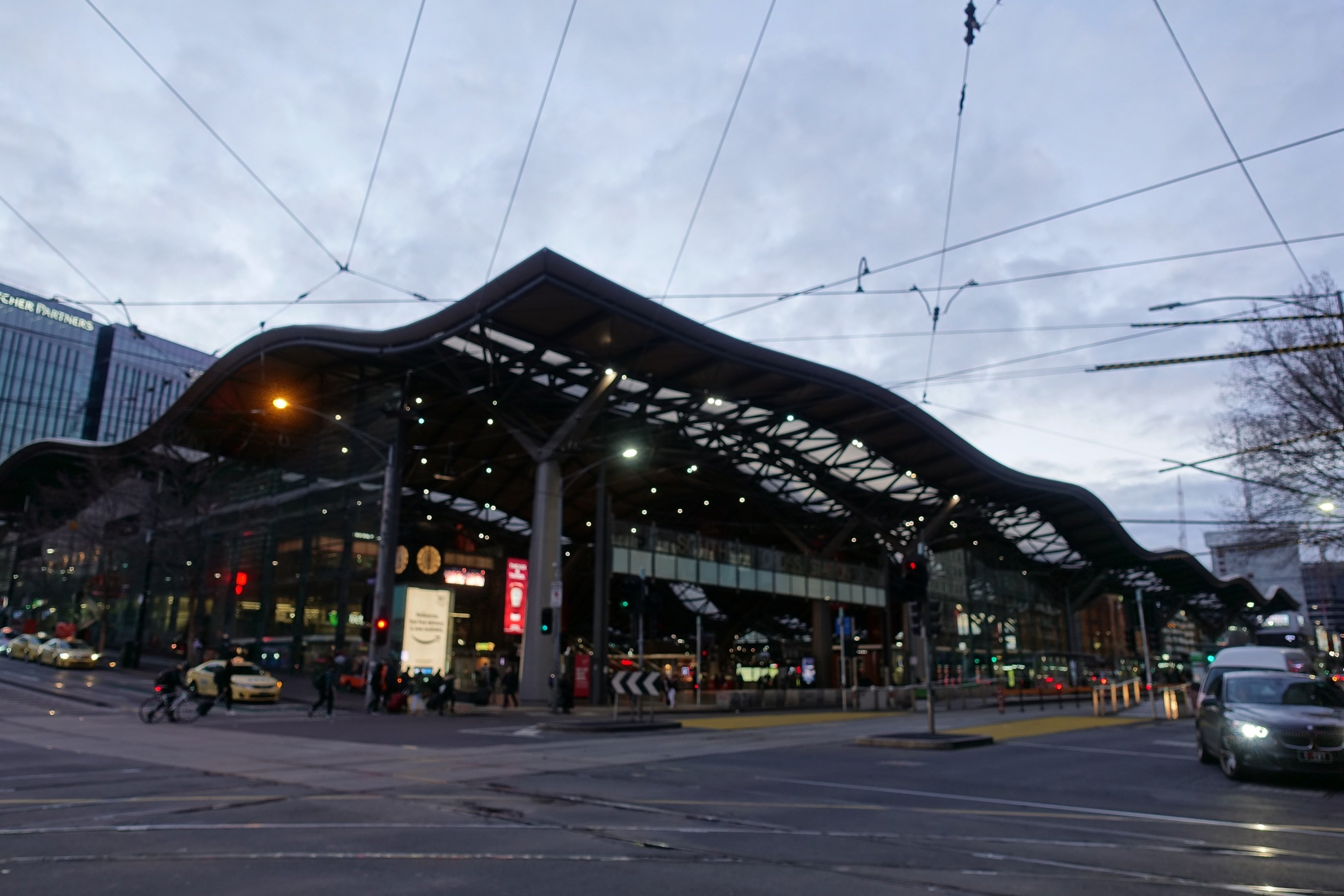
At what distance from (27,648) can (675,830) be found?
52.0m

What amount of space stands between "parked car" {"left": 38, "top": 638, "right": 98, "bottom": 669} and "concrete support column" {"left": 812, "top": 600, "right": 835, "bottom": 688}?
39060 mm

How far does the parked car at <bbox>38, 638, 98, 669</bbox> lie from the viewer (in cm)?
4144

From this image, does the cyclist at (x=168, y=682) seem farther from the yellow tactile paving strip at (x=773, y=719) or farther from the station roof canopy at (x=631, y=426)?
the yellow tactile paving strip at (x=773, y=719)

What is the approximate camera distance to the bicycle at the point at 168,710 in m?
21.0

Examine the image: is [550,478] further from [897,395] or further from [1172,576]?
[1172,576]

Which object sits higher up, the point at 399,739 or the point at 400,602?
the point at 400,602

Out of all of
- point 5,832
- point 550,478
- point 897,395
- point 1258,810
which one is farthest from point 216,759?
point 897,395

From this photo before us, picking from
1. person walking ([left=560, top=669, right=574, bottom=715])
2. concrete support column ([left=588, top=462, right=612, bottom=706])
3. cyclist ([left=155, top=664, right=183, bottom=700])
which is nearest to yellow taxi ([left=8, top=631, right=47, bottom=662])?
concrete support column ([left=588, top=462, right=612, bottom=706])

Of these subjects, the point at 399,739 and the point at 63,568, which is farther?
the point at 63,568

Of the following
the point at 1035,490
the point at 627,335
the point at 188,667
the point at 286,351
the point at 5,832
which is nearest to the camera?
the point at 5,832

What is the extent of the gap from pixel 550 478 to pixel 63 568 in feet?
171

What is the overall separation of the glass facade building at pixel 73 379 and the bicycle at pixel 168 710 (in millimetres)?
68235

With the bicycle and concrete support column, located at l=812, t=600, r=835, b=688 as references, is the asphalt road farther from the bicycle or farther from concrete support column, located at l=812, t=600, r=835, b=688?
concrete support column, located at l=812, t=600, r=835, b=688

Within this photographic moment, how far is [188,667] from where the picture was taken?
38.5m
